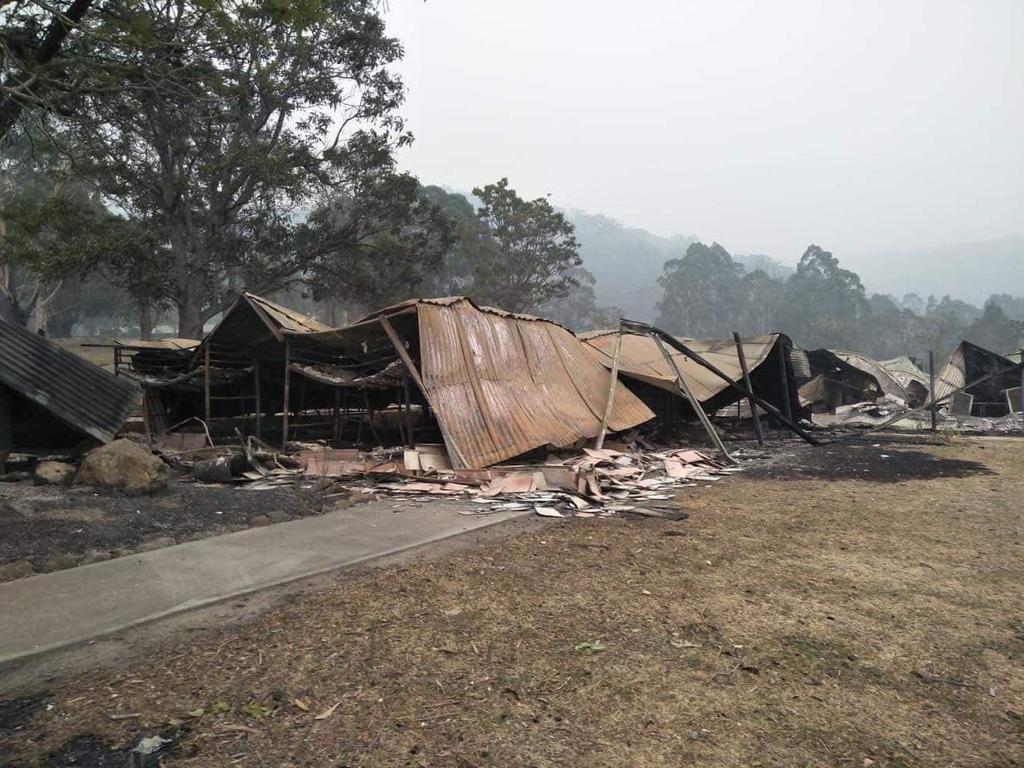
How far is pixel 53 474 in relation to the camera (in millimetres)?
7562

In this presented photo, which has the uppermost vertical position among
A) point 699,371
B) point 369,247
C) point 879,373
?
point 369,247

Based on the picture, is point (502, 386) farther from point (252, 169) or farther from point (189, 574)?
point (252, 169)

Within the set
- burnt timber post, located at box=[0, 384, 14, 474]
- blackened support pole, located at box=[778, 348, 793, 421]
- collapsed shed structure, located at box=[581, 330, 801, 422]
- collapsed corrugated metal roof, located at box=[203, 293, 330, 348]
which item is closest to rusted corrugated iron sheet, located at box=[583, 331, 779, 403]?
collapsed shed structure, located at box=[581, 330, 801, 422]

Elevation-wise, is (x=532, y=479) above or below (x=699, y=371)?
below

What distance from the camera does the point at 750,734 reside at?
2566mm

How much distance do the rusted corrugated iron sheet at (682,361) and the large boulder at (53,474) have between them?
10480 mm

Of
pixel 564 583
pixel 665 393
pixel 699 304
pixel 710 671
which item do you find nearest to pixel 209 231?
pixel 665 393

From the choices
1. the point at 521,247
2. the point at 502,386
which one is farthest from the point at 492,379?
the point at 521,247

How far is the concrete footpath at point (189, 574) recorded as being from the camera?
140 inches

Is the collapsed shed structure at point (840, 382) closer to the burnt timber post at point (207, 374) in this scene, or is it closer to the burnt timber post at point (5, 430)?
the burnt timber post at point (207, 374)

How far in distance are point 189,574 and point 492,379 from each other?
648cm

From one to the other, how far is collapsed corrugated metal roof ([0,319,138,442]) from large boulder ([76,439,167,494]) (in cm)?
53

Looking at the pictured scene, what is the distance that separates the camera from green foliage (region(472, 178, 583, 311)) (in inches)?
1581

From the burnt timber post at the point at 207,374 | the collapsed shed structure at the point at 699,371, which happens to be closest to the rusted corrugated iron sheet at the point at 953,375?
the collapsed shed structure at the point at 699,371
